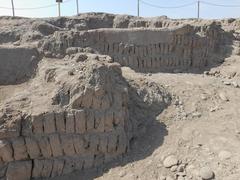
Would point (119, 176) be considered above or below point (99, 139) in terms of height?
below

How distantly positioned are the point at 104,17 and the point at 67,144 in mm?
10759

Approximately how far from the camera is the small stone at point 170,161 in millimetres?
4539

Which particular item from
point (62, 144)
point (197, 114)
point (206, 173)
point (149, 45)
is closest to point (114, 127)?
point (62, 144)

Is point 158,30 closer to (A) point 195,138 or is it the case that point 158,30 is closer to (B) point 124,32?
(B) point 124,32

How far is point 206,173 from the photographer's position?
4.28 m

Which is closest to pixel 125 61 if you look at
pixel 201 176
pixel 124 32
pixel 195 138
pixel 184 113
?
pixel 124 32

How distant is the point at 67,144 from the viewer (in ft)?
15.2

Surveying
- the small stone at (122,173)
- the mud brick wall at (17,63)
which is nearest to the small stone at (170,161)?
the small stone at (122,173)

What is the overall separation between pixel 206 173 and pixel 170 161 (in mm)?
491

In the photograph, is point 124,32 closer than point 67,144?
No

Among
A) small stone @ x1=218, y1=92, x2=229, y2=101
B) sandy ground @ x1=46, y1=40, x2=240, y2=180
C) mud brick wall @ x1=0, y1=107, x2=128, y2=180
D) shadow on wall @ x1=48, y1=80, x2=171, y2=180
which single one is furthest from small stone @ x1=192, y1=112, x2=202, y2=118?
mud brick wall @ x1=0, y1=107, x2=128, y2=180

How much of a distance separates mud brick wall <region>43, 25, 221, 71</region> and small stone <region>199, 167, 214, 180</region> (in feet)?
15.1

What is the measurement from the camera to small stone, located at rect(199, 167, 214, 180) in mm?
4247

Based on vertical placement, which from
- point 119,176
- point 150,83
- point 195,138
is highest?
point 150,83
